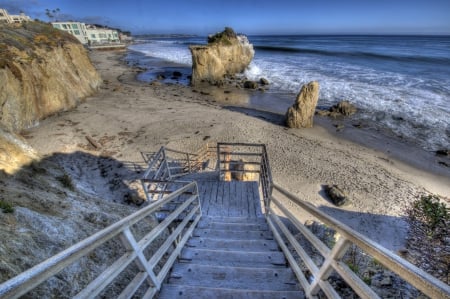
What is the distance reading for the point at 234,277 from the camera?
9.70 ft

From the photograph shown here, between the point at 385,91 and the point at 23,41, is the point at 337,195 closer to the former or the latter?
the point at 385,91

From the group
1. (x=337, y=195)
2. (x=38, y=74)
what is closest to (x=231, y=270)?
(x=337, y=195)

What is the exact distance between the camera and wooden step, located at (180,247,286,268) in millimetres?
3342

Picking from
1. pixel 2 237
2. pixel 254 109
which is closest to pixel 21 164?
pixel 2 237

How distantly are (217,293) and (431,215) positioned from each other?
11.0m

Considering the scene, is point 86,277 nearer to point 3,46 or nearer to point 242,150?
point 242,150

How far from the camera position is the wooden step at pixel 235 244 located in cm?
393

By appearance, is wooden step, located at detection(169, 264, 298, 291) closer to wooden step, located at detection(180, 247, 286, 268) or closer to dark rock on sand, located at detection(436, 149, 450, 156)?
wooden step, located at detection(180, 247, 286, 268)

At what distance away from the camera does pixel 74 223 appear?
436 cm

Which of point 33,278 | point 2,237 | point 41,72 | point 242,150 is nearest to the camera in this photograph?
point 33,278

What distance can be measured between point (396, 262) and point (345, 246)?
455mm

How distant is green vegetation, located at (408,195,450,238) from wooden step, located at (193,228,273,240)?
823cm

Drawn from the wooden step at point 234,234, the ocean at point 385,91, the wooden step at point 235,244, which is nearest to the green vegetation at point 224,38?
the ocean at point 385,91

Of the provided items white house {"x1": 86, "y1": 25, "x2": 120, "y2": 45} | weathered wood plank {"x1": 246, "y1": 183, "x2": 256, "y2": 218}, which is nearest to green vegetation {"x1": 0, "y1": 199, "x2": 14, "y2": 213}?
weathered wood plank {"x1": 246, "y1": 183, "x2": 256, "y2": 218}
